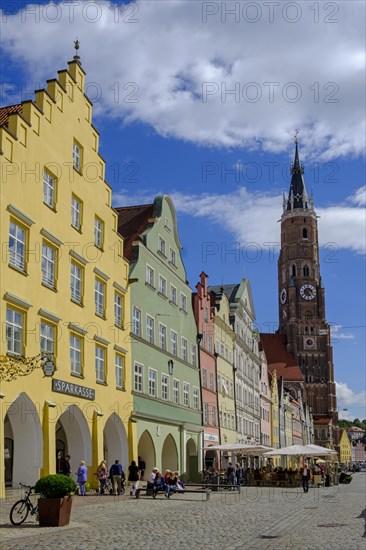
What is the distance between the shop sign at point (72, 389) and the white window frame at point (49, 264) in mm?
3516

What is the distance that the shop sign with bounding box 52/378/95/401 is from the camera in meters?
26.8

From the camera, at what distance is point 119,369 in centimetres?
3462

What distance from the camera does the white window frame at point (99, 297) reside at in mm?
32219

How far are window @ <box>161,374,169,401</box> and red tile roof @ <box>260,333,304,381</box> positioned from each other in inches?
4043

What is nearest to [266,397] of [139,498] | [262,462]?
[262,462]

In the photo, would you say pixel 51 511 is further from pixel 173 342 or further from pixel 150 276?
pixel 173 342

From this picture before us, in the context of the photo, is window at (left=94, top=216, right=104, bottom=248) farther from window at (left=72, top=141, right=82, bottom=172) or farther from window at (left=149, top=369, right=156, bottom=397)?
window at (left=149, top=369, right=156, bottom=397)

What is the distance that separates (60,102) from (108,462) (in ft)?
52.3

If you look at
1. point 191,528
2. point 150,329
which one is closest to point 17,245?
point 191,528

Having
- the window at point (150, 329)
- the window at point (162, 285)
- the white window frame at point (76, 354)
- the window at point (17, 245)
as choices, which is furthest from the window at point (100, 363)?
the window at point (162, 285)

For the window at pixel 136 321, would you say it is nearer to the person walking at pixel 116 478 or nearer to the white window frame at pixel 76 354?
the white window frame at pixel 76 354

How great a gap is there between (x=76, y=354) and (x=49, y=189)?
652cm

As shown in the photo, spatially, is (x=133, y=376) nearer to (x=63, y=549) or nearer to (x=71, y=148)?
(x=71, y=148)

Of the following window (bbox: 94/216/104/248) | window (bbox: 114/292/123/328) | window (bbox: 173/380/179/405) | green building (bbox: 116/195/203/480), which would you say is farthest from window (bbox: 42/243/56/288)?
window (bbox: 173/380/179/405)
